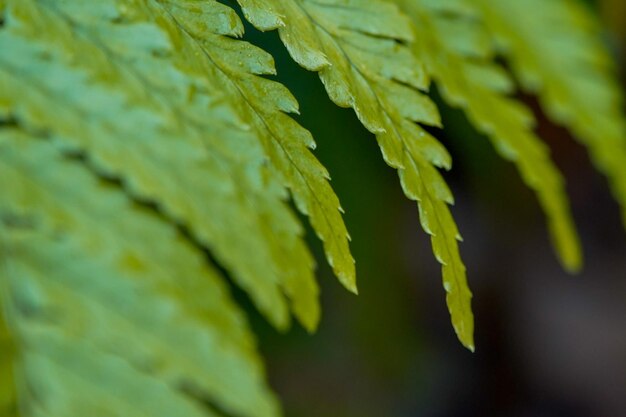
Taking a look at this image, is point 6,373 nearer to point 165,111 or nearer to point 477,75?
point 165,111

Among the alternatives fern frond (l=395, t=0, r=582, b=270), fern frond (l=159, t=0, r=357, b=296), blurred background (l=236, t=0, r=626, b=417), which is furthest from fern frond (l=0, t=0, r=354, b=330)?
blurred background (l=236, t=0, r=626, b=417)

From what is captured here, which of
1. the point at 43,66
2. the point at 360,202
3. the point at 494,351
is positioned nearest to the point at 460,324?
the point at 43,66

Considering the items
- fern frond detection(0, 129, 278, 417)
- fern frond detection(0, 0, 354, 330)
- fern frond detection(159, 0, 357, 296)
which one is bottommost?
fern frond detection(0, 129, 278, 417)

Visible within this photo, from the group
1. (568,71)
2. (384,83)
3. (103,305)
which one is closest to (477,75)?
(568,71)

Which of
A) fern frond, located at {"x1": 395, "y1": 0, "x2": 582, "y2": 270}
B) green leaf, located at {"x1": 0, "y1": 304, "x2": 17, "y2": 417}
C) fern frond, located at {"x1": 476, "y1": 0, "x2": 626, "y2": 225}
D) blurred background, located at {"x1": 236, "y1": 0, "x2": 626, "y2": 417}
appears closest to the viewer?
green leaf, located at {"x1": 0, "y1": 304, "x2": 17, "y2": 417}

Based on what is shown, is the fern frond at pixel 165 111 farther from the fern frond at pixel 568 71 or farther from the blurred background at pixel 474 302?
the fern frond at pixel 568 71

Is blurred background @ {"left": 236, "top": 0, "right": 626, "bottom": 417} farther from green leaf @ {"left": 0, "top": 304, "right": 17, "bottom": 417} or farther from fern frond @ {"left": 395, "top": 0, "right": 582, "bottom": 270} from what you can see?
green leaf @ {"left": 0, "top": 304, "right": 17, "bottom": 417}
